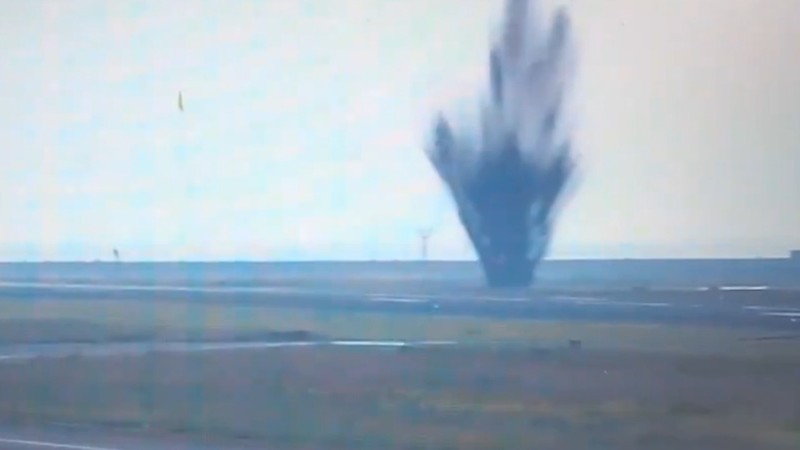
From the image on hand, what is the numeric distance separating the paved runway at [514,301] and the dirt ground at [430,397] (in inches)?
399

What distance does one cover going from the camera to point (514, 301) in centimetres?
4831

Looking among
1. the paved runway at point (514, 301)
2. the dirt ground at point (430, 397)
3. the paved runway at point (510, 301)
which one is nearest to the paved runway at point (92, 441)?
the dirt ground at point (430, 397)

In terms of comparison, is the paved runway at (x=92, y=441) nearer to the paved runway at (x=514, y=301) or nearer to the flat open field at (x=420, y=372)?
the flat open field at (x=420, y=372)

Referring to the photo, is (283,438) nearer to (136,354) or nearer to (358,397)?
(358,397)

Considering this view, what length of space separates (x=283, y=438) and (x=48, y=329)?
75.2 feet

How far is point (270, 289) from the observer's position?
58.2 meters

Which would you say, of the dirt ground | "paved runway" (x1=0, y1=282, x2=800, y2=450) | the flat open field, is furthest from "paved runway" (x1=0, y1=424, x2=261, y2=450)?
"paved runway" (x1=0, y1=282, x2=800, y2=450)

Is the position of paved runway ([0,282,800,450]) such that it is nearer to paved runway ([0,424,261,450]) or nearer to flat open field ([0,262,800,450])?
flat open field ([0,262,800,450])

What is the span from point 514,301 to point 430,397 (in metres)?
25.0

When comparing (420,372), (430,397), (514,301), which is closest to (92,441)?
(430,397)

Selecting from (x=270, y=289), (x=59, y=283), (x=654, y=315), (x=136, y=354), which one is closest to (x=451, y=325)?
(x=654, y=315)

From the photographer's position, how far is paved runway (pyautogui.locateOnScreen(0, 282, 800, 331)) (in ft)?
136

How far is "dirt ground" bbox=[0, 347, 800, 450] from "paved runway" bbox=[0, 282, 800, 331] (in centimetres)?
1013

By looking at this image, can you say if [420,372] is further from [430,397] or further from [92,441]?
[92,441]
